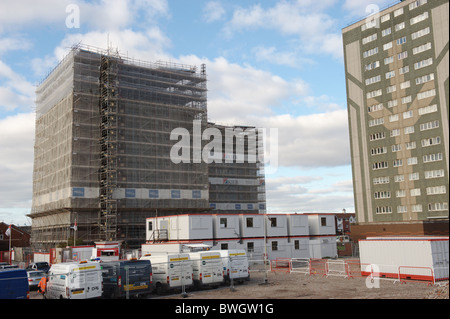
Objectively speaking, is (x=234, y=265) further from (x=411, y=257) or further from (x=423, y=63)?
(x=423, y=63)

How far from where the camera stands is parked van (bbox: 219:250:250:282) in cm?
2853

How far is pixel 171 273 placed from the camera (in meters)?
25.8

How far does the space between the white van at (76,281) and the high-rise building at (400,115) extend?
50205mm

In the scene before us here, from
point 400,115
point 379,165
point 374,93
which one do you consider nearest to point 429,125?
point 400,115

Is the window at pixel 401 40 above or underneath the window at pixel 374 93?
above

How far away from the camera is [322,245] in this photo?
55.9 m

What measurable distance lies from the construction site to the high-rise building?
Answer: 95.4 feet

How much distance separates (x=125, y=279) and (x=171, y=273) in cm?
315

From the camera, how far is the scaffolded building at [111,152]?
225ft

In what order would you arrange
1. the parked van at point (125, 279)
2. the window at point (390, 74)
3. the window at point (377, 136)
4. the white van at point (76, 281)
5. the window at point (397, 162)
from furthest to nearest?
the window at point (377, 136), the window at point (390, 74), the window at point (397, 162), the parked van at point (125, 279), the white van at point (76, 281)

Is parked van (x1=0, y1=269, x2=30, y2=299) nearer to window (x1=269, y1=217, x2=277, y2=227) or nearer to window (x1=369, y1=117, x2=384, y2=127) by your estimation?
window (x1=269, y1=217, x2=277, y2=227)

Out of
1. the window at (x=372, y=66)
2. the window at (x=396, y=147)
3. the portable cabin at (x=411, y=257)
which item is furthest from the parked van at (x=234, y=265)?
the window at (x=372, y=66)

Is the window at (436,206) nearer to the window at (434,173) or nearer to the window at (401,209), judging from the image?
the window at (401,209)

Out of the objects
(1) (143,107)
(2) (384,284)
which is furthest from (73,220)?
(2) (384,284)
